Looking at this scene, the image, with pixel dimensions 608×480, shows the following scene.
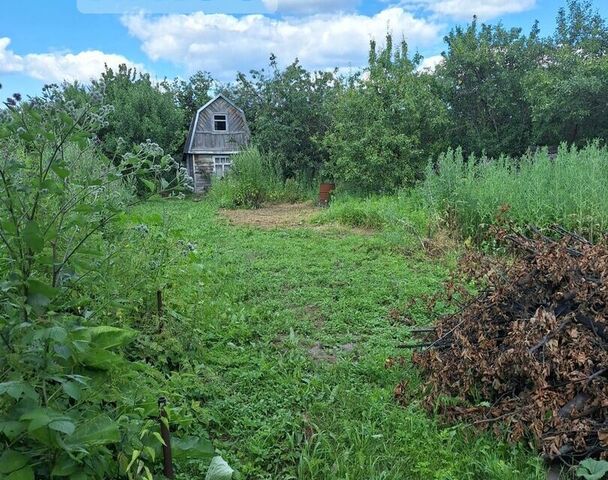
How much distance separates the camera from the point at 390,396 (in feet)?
7.24

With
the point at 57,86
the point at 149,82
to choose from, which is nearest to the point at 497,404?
the point at 57,86

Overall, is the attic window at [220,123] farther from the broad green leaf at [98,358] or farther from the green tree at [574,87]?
the broad green leaf at [98,358]

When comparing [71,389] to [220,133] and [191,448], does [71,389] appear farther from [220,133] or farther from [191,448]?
[220,133]

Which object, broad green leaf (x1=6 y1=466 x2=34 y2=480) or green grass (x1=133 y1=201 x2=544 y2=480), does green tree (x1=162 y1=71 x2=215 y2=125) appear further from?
broad green leaf (x1=6 y1=466 x2=34 y2=480)

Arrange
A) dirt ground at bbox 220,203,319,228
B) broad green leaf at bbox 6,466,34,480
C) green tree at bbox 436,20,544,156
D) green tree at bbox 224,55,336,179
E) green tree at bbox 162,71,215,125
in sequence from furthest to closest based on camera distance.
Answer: green tree at bbox 162,71,215,125 → green tree at bbox 436,20,544,156 → green tree at bbox 224,55,336,179 → dirt ground at bbox 220,203,319,228 → broad green leaf at bbox 6,466,34,480

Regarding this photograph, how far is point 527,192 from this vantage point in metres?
5.27

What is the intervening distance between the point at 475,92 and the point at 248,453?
16.7m

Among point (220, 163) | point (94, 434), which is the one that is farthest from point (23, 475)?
point (220, 163)

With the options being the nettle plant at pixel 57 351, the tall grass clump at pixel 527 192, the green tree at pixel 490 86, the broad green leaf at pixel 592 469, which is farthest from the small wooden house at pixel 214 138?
the broad green leaf at pixel 592 469

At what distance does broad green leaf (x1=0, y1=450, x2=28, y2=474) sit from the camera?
1110mm

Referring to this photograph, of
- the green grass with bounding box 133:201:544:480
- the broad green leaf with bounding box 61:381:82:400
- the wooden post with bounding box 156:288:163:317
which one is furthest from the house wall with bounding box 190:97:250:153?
the broad green leaf with bounding box 61:381:82:400

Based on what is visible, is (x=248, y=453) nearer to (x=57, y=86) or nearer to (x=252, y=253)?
(x=57, y=86)

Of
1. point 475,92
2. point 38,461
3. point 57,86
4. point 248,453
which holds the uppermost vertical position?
point 475,92

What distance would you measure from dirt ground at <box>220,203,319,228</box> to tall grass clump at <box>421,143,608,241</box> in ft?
9.09
